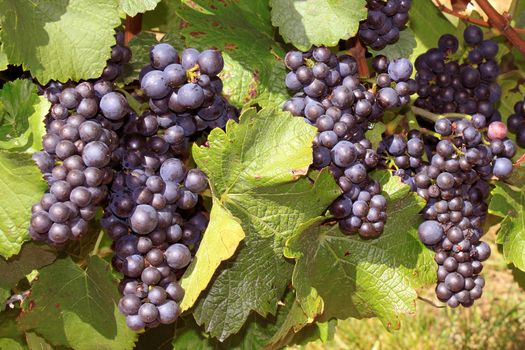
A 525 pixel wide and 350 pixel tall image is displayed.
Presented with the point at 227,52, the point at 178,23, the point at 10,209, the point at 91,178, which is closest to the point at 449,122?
the point at 227,52

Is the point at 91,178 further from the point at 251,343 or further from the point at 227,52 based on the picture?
the point at 251,343

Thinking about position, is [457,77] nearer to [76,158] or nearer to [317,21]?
[317,21]

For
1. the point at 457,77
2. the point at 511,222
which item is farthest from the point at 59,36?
the point at 511,222

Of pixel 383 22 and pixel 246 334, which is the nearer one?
pixel 383 22

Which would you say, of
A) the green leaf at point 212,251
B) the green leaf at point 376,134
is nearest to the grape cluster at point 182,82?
the green leaf at point 212,251

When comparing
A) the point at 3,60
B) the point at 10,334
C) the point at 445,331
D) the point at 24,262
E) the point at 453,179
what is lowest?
the point at 445,331

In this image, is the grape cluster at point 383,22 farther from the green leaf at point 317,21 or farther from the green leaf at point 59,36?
the green leaf at point 59,36

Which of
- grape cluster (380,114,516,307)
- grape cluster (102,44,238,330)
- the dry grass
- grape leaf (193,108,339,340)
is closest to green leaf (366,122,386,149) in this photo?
grape cluster (380,114,516,307)
